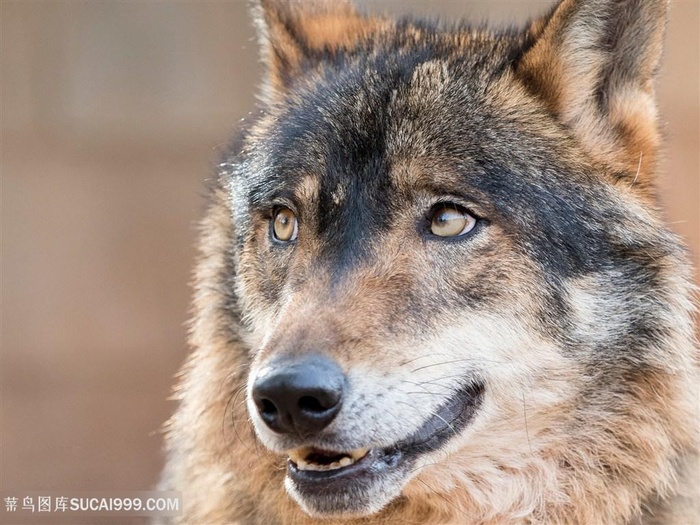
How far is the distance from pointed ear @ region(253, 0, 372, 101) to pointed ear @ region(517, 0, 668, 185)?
86cm

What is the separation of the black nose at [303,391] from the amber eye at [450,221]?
64 cm

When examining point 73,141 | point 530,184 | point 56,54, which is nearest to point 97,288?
point 73,141

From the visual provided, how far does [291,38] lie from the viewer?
11.7ft

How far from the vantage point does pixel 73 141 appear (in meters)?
7.66

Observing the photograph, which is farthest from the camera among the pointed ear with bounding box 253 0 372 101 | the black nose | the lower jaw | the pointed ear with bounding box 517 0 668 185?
the pointed ear with bounding box 253 0 372 101

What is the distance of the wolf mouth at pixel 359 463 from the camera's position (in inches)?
97.9

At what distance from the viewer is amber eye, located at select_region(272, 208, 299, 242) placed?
3.04 m

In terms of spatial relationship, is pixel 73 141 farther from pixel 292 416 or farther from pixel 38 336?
pixel 292 416

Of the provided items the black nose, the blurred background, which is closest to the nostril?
the black nose

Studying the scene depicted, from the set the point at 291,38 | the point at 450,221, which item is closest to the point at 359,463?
the point at 450,221

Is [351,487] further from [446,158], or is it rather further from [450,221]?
[446,158]

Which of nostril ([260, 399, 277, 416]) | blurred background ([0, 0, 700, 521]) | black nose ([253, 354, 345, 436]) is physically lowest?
blurred background ([0, 0, 700, 521])

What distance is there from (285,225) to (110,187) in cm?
511

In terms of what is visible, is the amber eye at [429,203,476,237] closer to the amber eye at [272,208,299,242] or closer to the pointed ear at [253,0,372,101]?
the amber eye at [272,208,299,242]
